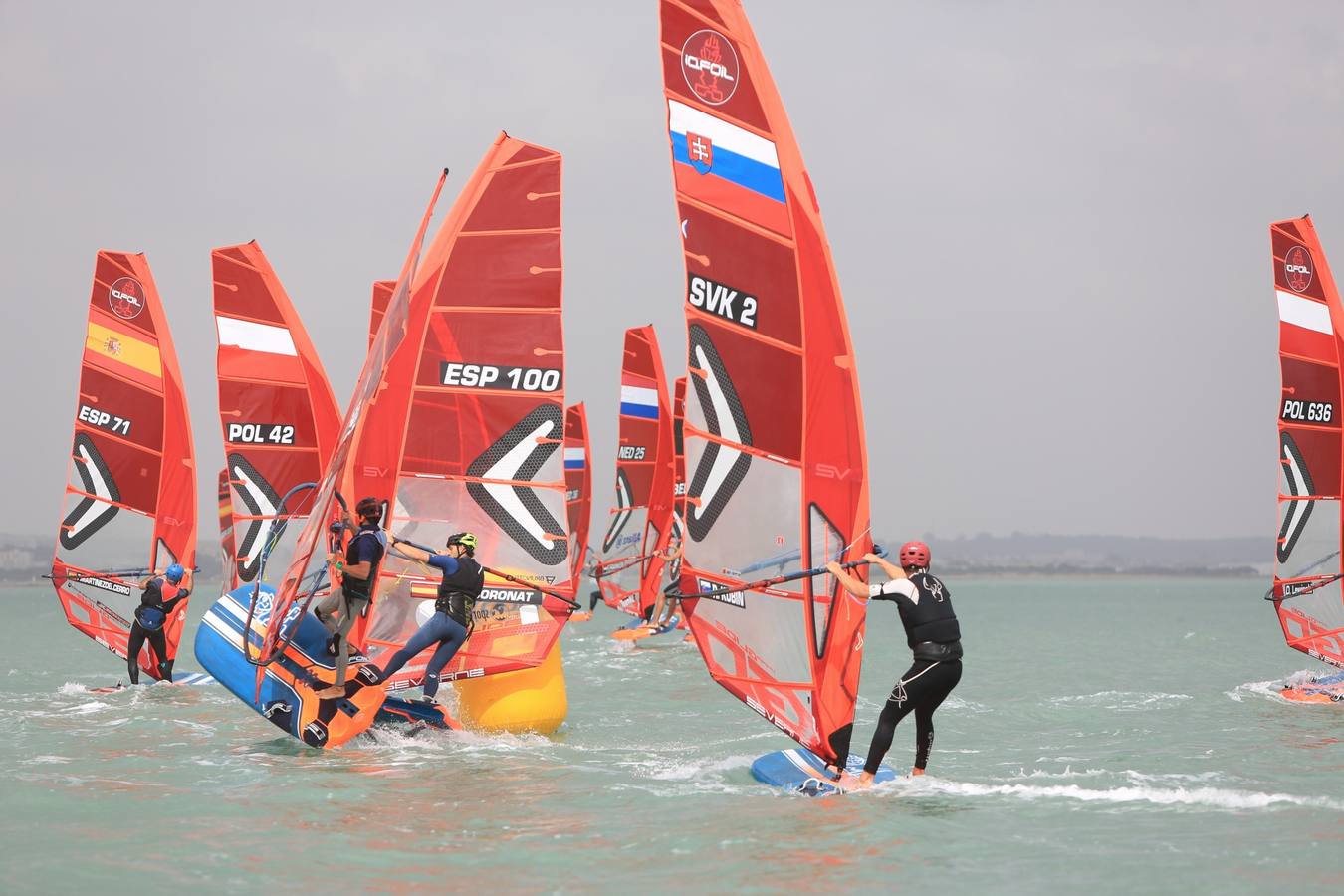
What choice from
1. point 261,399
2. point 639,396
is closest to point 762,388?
point 261,399

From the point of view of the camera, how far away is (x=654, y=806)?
8.75 metres

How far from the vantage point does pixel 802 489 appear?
29.2 feet

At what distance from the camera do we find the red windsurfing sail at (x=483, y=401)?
1264 cm

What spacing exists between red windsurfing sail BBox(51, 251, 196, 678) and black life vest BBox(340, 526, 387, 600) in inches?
315

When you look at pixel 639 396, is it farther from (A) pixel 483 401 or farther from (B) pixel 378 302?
(A) pixel 483 401

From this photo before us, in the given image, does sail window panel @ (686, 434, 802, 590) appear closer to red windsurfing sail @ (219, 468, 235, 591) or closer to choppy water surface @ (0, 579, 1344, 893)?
choppy water surface @ (0, 579, 1344, 893)

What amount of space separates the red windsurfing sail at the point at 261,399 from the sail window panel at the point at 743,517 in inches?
369

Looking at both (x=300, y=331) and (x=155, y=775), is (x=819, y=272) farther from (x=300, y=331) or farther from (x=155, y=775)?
(x=300, y=331)

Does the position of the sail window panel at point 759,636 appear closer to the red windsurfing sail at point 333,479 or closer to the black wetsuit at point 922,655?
the black wetsuit at point 922,655

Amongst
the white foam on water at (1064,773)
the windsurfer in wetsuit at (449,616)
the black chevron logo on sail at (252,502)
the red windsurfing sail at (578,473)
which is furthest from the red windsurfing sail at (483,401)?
the red windsurfing sail at (578,473)

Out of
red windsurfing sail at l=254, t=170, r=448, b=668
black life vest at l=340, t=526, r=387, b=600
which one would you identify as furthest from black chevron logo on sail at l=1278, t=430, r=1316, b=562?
→ black life vest at l=340, t=526, r=387, b=600

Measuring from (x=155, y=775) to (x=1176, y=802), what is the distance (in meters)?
6.91

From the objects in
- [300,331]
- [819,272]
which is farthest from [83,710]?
[819,272]

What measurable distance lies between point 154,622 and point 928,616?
11.1 meters
